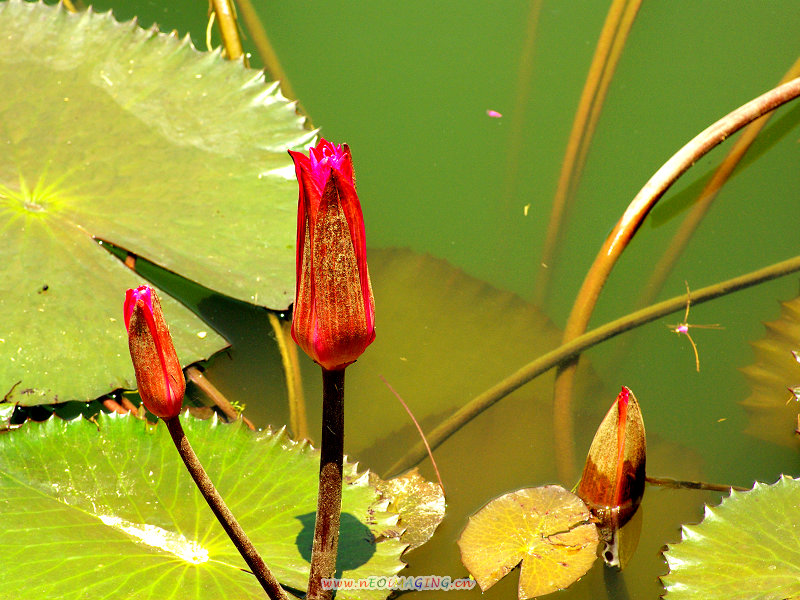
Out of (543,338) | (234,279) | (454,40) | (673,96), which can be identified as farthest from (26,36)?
(673,96)

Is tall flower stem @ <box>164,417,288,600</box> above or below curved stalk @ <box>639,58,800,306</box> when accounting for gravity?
below

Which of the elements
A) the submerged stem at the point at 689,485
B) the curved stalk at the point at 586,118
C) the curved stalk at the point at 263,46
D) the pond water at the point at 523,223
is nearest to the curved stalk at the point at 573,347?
the pond water at the point at 523,223

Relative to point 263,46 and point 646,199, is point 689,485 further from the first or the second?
point 263,46

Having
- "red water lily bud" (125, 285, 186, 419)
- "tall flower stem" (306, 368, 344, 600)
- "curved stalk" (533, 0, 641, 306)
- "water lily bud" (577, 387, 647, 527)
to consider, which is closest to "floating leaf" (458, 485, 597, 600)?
"water lily bud" (577, 387, 647, 527)

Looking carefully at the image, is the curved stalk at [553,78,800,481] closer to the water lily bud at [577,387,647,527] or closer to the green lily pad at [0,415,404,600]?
the water lily bud at [577,387,647,527]

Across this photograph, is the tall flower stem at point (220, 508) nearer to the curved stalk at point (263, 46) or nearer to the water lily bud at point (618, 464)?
the water lily bud at point (618, 464)

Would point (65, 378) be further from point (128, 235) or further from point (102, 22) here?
point (102, 22)
